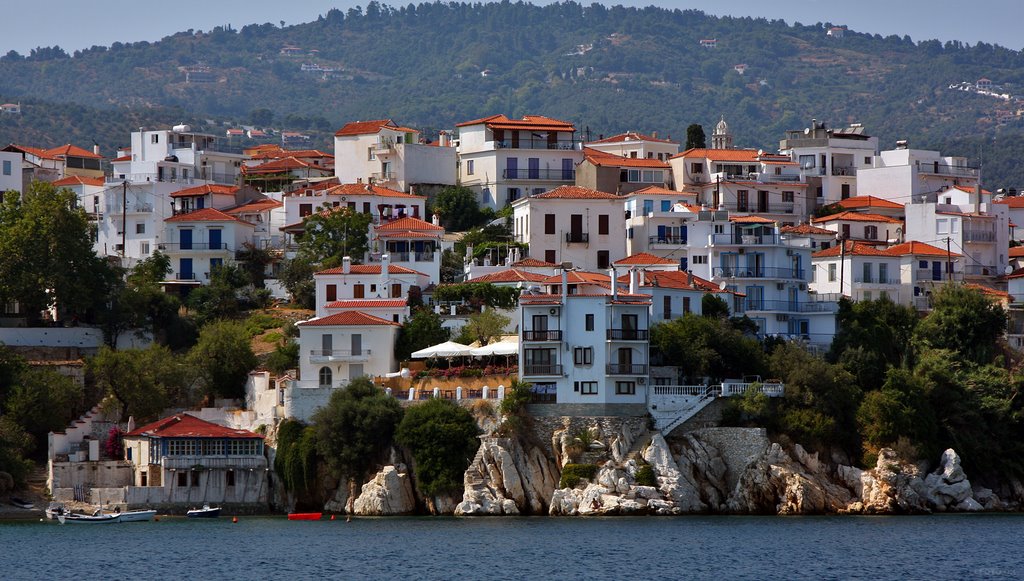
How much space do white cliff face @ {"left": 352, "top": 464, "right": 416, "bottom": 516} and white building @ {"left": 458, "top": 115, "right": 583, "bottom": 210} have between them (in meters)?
33.5

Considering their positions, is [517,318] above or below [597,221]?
below

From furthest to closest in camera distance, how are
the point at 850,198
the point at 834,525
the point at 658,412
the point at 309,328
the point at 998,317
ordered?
1. the point at 850,198
2. the point at 998,317
3. the point at 309,328
4. the point at 658,412
5. the point at 834,525

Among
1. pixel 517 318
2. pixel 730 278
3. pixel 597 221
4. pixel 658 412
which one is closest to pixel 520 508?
pixel 658 412

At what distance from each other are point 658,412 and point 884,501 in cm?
952

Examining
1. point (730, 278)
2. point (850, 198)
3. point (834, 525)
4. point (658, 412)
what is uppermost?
point (850, 198)

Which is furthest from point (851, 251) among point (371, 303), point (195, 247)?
point (195, 247)

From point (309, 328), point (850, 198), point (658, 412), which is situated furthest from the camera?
point (850, 198)

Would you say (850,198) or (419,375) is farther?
(850,198)

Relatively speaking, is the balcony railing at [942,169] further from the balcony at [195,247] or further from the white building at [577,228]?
the balcony at [195,247]

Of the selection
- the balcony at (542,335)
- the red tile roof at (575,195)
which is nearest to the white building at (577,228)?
the red tile roof at (575,195)

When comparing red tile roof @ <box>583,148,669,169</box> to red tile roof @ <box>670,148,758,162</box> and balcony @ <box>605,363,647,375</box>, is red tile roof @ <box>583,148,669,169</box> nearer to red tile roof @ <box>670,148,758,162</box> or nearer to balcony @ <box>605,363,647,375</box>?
red tile roof @ <box>670,148,758,162</box>

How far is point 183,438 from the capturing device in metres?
70.4

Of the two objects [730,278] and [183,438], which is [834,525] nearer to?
[730,278]

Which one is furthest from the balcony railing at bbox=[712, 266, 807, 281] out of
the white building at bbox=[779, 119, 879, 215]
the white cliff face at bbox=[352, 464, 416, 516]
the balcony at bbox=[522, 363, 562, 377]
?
the white building at bbox=[779, 119, 879, 215]
